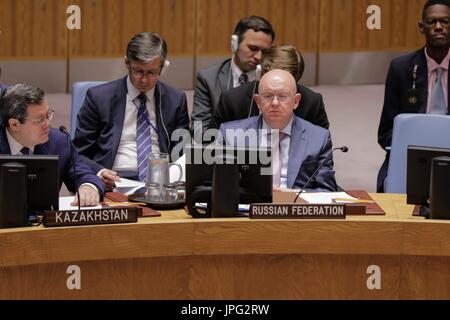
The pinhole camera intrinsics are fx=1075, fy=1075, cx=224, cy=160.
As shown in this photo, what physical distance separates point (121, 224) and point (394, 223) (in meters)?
1.03

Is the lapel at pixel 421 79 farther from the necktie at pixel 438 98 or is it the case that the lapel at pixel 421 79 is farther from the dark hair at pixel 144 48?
the dark hair at pixel 144 48

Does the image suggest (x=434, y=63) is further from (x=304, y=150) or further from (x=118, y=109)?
(x=118, y=109)

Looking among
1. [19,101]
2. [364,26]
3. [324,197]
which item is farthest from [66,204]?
[364,26]

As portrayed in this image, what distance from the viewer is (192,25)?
10164 mm

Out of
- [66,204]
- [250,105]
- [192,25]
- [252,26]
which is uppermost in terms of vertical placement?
[192,25]

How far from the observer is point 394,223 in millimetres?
4066

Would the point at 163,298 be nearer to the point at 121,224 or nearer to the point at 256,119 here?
the point at 121,224

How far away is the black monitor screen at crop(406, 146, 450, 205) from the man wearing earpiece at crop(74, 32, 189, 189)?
58.8 inches

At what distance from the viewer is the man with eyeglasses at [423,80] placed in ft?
19.7

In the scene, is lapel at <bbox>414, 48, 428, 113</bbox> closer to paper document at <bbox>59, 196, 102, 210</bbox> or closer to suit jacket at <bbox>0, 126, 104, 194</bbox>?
suit jacket at <bbox>0, 126, 104, 194</bbox>

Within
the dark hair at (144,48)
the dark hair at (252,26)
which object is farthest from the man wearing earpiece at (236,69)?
the dark hair at (144,48)

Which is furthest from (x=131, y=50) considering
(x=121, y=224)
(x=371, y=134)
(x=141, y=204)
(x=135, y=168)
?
(x=371, y=134)

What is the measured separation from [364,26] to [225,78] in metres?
5.00

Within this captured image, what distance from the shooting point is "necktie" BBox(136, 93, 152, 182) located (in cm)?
526
